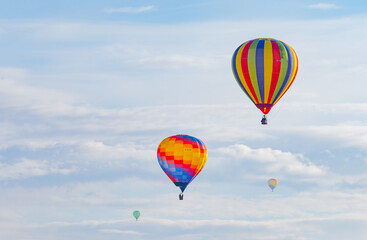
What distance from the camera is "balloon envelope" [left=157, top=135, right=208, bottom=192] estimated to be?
16025 centimetres

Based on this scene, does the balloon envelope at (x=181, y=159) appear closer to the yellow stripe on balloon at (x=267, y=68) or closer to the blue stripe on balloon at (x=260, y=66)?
the blue stripe on balloon at (x=260, y=66)

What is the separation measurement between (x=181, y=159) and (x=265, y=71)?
19.3 meters

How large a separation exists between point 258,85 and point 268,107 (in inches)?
114

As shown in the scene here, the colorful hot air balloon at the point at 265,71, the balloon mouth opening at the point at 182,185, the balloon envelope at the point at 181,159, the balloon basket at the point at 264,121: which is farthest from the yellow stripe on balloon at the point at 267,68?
the balloon mouth opening at the point at 182,185

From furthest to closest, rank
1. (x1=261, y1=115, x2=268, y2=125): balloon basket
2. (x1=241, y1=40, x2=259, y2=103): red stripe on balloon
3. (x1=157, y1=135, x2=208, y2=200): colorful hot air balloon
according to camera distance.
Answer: (x1=157, y1=135, x2=208, y2=200): colorful hot air balloon
(x1=241, y1=40, x2=259, y2=103): red stripe on balloon
(x1=261, y1=115, x2=268, y2=125): balloon basket

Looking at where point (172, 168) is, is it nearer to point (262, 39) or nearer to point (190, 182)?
point (190, 182)

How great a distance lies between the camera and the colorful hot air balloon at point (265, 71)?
148m

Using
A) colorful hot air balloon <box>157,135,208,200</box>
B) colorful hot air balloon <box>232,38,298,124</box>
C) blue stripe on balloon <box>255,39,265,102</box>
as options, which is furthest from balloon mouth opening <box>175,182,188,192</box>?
blue stripe on balloon <box>255,39,265,102</box>

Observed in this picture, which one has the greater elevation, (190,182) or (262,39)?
(262,39)

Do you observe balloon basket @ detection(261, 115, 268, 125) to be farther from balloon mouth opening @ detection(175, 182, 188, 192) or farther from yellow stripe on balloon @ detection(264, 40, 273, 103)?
balloon mouth opening @ detection(175, 182, 188, 192)

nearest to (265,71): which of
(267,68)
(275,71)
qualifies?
(267,68)

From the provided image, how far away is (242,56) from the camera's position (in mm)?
149250

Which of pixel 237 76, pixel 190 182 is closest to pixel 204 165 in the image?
pixel 190 182

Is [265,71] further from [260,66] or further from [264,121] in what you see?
[264,121]
